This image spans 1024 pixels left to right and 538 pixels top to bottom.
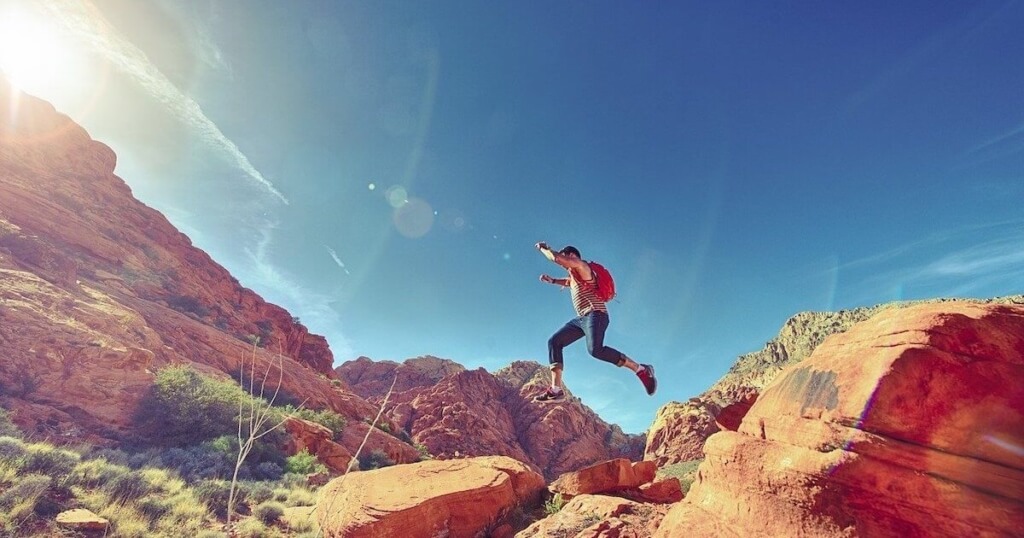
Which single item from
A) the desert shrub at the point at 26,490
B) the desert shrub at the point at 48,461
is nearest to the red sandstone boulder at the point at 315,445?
the desert shrub at the point at 48,461

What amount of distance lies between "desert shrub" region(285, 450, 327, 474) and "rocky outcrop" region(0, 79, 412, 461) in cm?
397

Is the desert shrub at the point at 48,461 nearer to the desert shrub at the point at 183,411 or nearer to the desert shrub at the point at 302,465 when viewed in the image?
the desert shrub at the point at 183,411

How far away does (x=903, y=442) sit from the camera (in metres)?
4.92

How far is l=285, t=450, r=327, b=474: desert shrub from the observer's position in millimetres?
17547

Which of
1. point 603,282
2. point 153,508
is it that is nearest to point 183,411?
point 153,508

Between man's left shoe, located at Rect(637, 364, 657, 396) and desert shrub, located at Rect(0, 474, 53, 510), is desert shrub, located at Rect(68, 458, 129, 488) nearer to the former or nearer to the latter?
desert shrub, located at Rect(0, 474, 53, 510)

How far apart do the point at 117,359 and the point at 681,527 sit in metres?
23.7

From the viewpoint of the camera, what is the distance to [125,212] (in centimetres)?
4566

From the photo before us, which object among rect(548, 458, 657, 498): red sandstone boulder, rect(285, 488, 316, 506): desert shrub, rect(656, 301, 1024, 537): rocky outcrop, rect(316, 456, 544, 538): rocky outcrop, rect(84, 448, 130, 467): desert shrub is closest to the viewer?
rect(656, 301, 1024, 537): rocky outcrop

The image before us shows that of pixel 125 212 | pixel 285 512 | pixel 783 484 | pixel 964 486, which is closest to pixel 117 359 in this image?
pixel 285 512

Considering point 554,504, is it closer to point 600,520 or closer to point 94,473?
point 600,520

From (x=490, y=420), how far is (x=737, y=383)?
38.0m

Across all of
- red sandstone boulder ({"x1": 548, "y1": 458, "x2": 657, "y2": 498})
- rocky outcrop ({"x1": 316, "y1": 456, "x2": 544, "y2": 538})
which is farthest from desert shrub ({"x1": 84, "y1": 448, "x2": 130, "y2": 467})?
red sandstone boulder ({"x1": 548, "y1": 458, "x2": 657, "y2": 498})

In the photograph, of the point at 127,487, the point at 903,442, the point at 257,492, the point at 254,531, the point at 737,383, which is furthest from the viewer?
the point at 737,383
